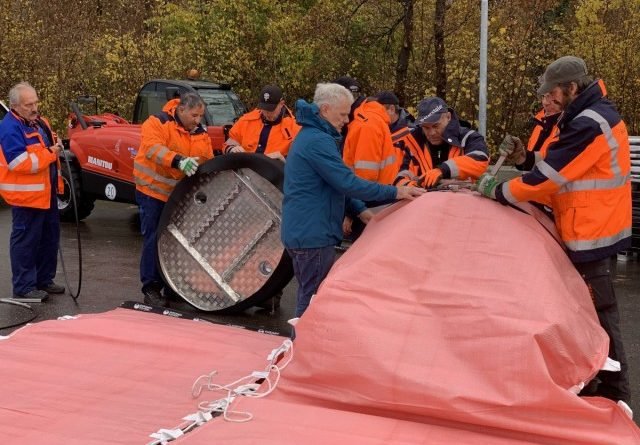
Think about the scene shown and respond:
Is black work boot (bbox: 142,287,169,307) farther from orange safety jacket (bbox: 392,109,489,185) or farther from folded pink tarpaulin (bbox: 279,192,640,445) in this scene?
folded pink tarpaulin (bbox: 279,192,640,445)

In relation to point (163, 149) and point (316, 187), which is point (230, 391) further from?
point (163, 149)

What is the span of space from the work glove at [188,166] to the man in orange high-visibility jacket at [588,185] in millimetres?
2893

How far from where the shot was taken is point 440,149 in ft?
20.3


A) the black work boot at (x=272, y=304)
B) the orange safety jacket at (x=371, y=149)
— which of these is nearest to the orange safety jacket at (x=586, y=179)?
the orange safety jacket at (x=371, y=149)

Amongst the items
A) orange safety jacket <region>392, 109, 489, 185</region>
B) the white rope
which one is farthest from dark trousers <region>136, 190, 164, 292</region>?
the white rope

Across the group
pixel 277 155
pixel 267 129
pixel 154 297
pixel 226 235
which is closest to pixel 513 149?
pixel 277 155

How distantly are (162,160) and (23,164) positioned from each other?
1.27 metres

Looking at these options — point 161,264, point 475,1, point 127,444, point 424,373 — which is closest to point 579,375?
point 424,373

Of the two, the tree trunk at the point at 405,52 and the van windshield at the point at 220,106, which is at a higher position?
the tree trunk at the point at 405,52

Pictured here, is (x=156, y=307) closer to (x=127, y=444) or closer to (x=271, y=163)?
(x=271, y=163)

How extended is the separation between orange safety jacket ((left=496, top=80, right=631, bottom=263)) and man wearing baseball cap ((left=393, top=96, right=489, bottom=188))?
2.41ft

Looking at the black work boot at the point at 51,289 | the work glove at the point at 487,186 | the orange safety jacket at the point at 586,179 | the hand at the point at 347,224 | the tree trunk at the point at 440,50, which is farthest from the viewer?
the tree trunk at the point at 440,50

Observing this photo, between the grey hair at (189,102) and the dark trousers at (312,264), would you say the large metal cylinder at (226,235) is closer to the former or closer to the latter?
the grey hair at (189,102)

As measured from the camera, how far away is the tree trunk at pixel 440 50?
1566 cm
